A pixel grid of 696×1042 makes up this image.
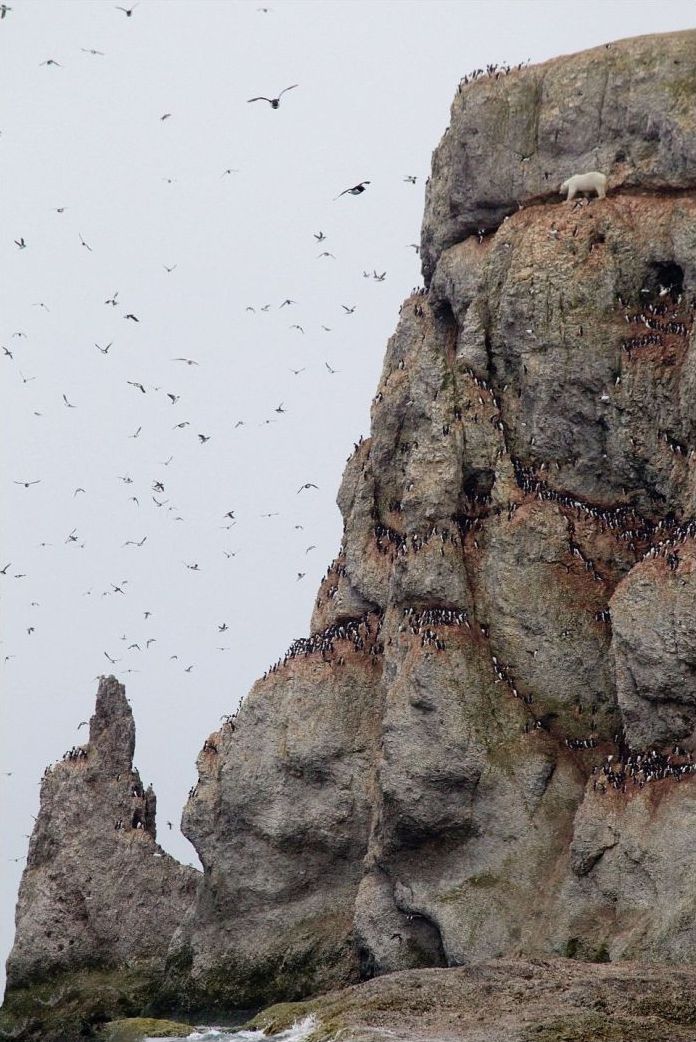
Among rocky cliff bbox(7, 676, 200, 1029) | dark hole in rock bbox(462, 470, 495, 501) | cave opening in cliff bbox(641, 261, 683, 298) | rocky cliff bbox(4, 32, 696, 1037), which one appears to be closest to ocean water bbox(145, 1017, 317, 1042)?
rocky cliff bbox(4, 32, 696, 1037)

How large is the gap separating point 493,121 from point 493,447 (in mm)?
15258

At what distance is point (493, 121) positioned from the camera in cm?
7412

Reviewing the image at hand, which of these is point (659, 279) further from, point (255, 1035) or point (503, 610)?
point (255, 1035)

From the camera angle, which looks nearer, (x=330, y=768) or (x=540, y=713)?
(x=540, y=713)

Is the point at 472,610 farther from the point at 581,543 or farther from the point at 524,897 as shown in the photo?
the point at 524,897

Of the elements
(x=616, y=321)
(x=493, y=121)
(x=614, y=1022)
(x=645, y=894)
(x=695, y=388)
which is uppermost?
(x=493, y=121)

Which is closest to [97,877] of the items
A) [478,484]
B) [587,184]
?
[478,484]

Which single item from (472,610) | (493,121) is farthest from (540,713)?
(493,121)

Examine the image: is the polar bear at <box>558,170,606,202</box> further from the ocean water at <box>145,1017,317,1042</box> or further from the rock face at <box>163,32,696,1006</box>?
the ocean water at <box>145,1017,317,1042</box>

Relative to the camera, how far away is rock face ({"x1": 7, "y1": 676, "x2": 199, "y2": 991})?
74875 millimetres

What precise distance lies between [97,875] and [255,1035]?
2604 centimetres

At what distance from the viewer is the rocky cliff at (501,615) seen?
60906 mm

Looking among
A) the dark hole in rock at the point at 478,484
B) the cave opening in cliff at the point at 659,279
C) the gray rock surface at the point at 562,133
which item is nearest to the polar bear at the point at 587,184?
the gray rock surface at the point at 562,133

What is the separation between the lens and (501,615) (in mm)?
66750
